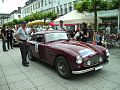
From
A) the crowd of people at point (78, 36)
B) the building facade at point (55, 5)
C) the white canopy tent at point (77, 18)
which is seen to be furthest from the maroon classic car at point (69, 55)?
the building facade at point (55, 5)

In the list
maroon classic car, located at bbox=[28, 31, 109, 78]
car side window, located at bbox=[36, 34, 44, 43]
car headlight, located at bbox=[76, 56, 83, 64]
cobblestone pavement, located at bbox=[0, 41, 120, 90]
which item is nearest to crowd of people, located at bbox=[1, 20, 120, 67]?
car side window, located at bbox=[36, 34, 44, 43]

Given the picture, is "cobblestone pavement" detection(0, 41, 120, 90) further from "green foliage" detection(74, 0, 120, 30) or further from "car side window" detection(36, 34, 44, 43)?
"green foliage" detection(74, 0, 120, 30)

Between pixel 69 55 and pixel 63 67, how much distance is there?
0.56 metres

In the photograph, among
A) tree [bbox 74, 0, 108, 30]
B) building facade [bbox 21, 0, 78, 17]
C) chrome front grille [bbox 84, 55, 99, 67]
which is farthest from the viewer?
building facade [bbox 21, 0, 78, 17]

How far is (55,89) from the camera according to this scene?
15.7 feet

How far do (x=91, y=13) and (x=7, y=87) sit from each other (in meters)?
9.45

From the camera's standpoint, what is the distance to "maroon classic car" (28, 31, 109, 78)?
5.12 m

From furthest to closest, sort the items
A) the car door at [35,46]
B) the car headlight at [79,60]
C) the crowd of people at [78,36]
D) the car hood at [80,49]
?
the crowd of people at [78,36]
the car door at [35,46]
the car hood at [80,49]
the car headlight at [79,60]

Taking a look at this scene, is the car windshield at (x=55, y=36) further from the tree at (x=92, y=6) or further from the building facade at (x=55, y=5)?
the building facade at (x=55, y=5)

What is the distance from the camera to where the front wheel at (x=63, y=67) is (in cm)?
535

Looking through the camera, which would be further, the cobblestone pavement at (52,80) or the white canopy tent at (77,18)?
the white canopy tent at (77,18)

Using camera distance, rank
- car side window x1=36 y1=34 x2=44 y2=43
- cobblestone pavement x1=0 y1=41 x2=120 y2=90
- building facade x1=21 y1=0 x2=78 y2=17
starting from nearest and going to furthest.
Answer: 1. cobblestone pavement x1=0 y1=41 x2=120 y2=90
2. car side window x1=36 y1=34 x2=44 y2=43
3. building facade x1=21 y1=0 x2=78 y2=17

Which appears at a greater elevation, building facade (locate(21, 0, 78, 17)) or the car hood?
building facade (locate(21, 0, 78, 17))


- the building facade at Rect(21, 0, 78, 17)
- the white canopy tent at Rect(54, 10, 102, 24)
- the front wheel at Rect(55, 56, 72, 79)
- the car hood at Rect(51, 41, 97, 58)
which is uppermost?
the building facade at Rect(21, 0, 78, 17)
